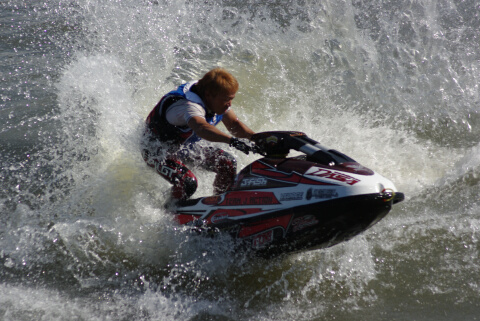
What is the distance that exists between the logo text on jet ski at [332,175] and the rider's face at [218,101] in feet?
2.97

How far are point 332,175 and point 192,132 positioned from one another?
53.6 inches

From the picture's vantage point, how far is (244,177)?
10.7 ft

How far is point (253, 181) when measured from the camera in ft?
10.3

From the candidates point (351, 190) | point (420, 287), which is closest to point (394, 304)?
point (420, 287)

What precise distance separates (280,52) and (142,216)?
449 cm

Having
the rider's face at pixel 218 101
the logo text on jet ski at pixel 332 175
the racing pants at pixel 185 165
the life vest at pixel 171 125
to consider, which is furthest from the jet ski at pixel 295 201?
the life vest at pixel 171 125

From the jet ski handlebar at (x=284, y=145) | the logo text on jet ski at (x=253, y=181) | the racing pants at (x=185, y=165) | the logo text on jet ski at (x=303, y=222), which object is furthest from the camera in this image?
the racing pants at (x=185, y=165)

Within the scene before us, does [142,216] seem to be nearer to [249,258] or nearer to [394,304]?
[249,258]

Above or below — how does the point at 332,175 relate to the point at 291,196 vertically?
above

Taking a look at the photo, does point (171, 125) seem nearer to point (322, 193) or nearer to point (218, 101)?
point (218, 101)

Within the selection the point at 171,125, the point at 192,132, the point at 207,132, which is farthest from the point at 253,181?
the point at 171,125

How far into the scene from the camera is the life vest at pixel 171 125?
3.36 metres

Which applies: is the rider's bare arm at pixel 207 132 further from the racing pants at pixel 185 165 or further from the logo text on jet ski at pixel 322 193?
the logo text on jet ski at pixel 322 193

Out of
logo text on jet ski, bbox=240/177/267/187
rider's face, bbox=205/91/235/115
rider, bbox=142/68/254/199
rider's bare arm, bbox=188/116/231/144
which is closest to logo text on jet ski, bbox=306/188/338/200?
logo text on jet ski, bbox=240/177/267/187
